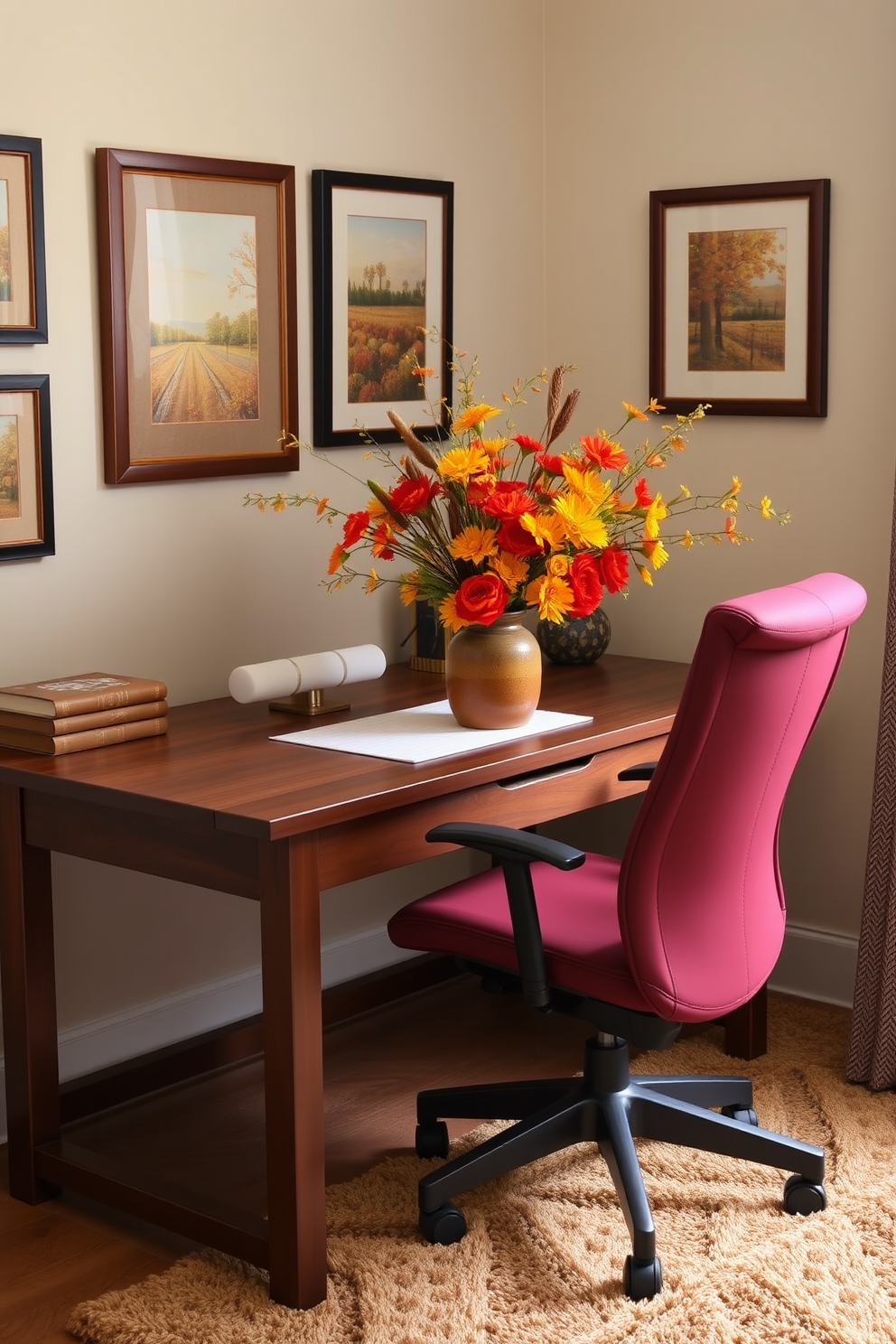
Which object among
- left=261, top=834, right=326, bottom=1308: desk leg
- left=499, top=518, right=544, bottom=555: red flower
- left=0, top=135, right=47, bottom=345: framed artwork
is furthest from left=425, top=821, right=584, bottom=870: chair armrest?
left=0, top=135, right=47, bottom=345: framed artwork

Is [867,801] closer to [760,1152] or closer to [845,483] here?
[845,483]

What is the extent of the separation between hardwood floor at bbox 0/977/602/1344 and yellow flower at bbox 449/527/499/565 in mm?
1051

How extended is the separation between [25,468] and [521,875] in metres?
1.13

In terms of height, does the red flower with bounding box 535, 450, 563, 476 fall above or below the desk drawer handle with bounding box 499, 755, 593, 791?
above

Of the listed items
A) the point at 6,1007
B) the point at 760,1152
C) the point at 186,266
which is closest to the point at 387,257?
the point at 186,266

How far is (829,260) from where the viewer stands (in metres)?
3.12

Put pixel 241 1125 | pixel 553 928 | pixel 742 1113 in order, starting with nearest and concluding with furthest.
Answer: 1. pixel 553 928
2. pixel 742 1113
3. pixel 241 1125

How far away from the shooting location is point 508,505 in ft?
7.66

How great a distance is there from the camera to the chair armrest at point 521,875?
213cm

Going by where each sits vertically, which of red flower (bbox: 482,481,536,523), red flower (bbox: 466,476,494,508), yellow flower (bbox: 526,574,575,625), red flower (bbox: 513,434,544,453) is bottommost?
yellow flower (bbox: 526,574,575,625)

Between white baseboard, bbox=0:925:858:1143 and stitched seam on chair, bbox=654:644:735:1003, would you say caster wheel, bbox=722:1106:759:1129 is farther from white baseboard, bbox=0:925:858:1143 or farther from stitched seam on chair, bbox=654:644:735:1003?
white baseboard, bbox=0:925:858:1143

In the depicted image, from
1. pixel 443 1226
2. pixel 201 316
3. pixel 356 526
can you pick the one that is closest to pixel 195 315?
pixel 201 316

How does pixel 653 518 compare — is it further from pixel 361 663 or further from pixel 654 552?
pixel 361 663

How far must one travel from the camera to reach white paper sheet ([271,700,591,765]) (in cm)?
240
